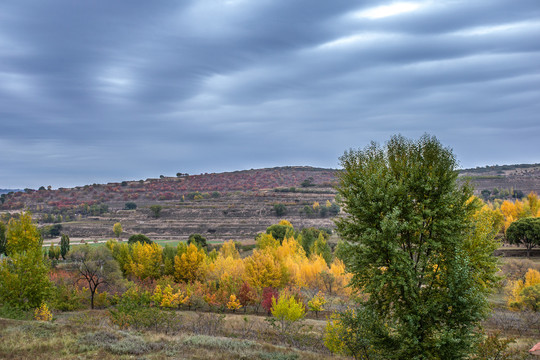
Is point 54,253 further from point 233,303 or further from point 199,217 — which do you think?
point 199,217

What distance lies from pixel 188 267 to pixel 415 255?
42051 mm

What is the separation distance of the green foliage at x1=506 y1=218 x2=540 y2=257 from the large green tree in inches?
2343

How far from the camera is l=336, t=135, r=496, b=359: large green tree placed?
1689cm

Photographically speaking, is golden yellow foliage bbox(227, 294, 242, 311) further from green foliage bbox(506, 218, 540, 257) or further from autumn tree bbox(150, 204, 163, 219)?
autumn tree bbox(150, 204, 163, 219)

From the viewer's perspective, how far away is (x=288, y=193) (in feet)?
614

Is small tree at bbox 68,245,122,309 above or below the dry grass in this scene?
below

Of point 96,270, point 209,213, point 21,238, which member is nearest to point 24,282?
point 21,238

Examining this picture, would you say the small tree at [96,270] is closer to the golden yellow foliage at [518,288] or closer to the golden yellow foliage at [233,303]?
the golden yellow foliage at [233,303]

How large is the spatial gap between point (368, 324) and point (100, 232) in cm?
13008

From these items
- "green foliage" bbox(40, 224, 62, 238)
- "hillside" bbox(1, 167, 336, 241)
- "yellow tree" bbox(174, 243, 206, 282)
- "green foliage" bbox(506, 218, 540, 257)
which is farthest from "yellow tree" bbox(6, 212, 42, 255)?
"green foliage" bbox(40, 224, 62, 238)

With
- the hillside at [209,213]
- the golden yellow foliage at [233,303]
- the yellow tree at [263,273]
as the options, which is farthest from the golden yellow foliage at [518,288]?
the hillside at [209,213]

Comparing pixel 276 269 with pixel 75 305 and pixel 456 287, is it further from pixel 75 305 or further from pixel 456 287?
pixel 456 287

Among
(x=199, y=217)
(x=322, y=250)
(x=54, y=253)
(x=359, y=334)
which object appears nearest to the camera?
(x=359, y=334)

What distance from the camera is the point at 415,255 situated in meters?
21.0
